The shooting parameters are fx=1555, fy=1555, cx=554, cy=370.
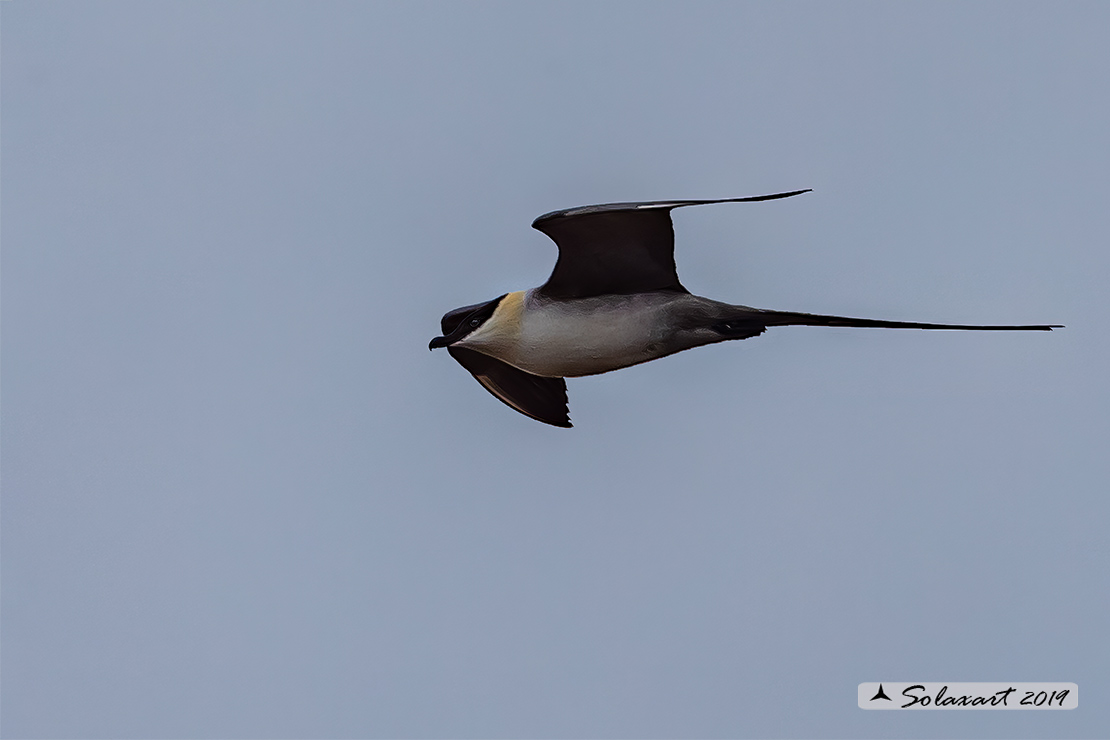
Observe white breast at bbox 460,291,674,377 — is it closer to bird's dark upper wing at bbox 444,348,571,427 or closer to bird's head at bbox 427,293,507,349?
bird's head at bbox 427,293,507,349

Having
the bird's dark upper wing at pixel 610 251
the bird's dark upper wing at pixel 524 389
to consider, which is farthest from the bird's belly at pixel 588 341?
the bird's dark upper wing at pixel 524 389

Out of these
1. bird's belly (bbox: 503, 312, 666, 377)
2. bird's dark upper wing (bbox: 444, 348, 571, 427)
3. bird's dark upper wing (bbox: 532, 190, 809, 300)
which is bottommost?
bird's dark upper wing (bbox: 444, 348, 571, 427)

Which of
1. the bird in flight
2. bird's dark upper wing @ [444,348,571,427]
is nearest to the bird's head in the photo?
the bird in flight

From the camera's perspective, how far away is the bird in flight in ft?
37.7

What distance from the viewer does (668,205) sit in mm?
10023

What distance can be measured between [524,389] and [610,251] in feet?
8.80

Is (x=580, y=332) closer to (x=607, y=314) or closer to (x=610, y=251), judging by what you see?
(x=607, y=314)

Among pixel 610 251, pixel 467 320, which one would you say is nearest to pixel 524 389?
pixel 467 320

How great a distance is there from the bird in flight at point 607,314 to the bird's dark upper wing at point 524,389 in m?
1.13

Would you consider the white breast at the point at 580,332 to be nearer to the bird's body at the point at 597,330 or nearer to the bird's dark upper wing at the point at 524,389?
the bird's body at the point at 597,330

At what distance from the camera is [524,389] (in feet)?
46.2

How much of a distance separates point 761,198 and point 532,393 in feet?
16.5

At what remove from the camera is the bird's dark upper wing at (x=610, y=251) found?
11086 mm

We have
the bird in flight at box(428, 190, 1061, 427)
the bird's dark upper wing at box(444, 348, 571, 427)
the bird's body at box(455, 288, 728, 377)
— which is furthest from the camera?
the bird's dark upper wing at box(444, 348, 571, 427)
